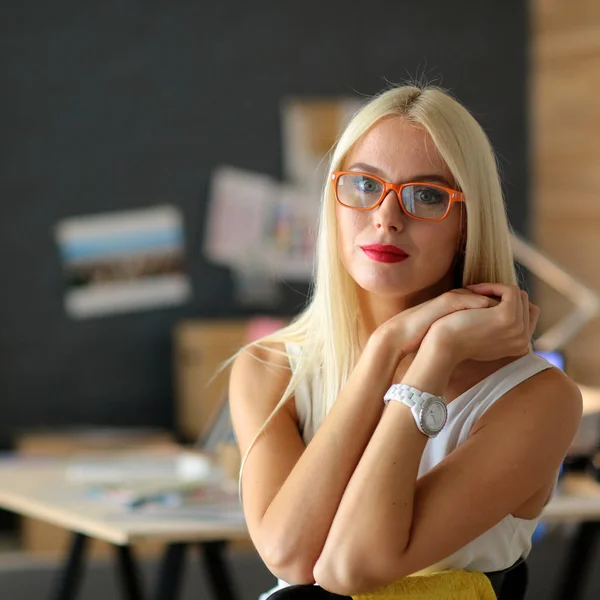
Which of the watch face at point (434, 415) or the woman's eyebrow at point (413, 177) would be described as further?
the woman's eyebrow at point (413, 177)

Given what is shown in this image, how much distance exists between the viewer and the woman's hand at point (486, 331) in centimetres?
172

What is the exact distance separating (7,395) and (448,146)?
338cm

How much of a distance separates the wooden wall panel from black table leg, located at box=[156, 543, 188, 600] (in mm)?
2703

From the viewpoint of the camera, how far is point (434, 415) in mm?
1660

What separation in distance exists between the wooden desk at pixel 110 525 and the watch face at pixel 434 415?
871 millimetres

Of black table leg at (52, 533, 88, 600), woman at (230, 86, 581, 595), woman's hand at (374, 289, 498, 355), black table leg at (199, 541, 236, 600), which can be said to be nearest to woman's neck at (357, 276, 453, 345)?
woman at (230, 86, 581, 595)

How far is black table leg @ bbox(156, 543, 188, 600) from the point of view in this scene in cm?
262

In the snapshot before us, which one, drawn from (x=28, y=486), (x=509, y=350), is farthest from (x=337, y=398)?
(x=28, y=486)

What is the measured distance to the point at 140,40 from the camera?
4836 mm

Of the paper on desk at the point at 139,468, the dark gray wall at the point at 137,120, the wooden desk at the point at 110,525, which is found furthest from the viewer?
the dark gray wall at the point at 137,120

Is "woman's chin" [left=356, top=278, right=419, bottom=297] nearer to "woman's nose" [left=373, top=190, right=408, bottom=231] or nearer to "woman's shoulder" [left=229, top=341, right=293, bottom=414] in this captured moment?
"woman's nose" [left=373, top=190, right=408, bottom=231]

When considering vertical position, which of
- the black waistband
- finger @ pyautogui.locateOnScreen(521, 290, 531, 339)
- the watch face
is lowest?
the black waistband

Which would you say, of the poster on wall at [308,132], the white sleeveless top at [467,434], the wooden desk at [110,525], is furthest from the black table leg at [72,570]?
the poster on wall at [308,132]

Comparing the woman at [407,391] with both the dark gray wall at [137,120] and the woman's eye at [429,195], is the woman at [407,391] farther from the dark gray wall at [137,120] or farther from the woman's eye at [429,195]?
the dark gray wall at [137,120]
